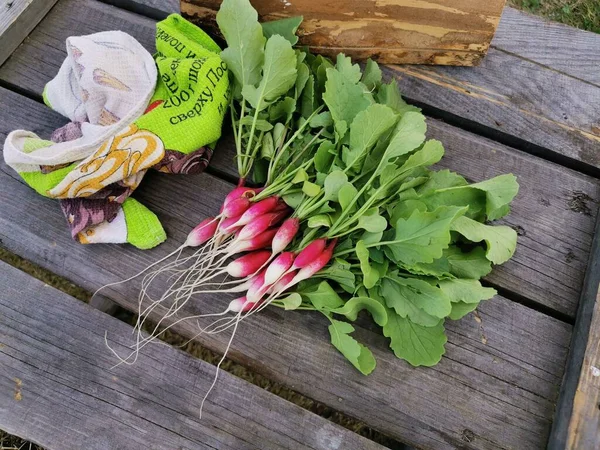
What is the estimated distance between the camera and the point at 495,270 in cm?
133

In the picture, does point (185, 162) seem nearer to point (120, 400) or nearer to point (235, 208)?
point (235, 208)

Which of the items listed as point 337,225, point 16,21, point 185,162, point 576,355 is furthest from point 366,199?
point 16,21

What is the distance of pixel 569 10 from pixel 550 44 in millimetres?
702

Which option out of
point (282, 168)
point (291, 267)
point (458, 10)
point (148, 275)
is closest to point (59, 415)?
point (148, 275)

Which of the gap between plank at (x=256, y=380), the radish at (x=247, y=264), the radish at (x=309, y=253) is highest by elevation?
the radish at (x=309, y=253)

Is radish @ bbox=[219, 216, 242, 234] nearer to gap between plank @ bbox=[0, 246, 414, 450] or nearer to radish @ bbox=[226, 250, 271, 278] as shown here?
radish @ bbox=[226, 250, 271, 278]

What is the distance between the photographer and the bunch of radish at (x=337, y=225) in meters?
1.16

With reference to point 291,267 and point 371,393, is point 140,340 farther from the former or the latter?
point 371,393

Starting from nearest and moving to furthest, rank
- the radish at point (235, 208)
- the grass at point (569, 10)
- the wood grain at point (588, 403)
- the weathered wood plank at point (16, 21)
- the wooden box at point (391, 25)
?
the wood grain at point (588, 403) < the radish at point (235, 208) < the wooden box at point (391, 25) < the weathered wood plank at point (16, 21) < the grass at point (569, 10)

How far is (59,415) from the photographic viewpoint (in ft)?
3.84

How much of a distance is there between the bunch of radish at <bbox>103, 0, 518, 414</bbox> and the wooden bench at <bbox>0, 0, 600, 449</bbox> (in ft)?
0.24

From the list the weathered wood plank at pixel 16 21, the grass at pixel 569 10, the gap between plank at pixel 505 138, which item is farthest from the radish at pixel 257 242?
the grass at pixel 569 10

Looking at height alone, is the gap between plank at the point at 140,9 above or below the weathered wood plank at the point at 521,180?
above

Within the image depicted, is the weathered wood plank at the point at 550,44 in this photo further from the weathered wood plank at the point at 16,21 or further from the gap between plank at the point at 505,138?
the weathered wood plank at the point at 16,21
